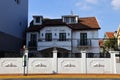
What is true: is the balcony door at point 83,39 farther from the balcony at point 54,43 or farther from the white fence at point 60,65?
the white fence at point 60,65

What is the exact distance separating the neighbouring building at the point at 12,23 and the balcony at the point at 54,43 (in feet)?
10.4

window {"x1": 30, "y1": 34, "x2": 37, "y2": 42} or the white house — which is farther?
window {"x1": 30, "y1": 34, "x2": 37, "y2": 42}

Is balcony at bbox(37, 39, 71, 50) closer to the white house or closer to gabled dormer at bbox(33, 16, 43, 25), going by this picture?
the white house

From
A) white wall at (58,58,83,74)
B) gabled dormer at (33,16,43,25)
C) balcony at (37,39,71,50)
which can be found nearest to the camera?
white wall at (58,58,83,74)

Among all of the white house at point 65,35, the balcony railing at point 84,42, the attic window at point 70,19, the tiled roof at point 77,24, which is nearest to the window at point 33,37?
the white house at point 65,35

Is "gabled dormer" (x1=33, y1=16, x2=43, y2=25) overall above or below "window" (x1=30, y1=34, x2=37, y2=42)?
above

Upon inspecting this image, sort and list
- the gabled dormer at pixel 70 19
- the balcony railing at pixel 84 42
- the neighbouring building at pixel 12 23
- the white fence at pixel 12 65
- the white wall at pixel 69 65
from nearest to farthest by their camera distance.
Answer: the white fence at pixel 12 65
the white wall at pixel 69 65
the neighbouring building at pixel 12 23
the balcony railing at pixel 84 42
the gabled dormer at pixel 70 19

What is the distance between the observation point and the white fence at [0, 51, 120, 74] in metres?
26.1

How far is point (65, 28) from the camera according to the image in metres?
45.3

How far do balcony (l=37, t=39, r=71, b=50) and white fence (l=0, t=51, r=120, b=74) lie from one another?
1651cm

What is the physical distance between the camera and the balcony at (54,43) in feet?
141

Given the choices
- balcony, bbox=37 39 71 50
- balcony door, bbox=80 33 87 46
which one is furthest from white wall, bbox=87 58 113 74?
balcony door, bbox=80 33 87 46

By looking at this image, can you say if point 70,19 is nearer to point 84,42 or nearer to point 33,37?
point 84,42

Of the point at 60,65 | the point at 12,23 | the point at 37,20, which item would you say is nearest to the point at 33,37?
the point at 37,20
